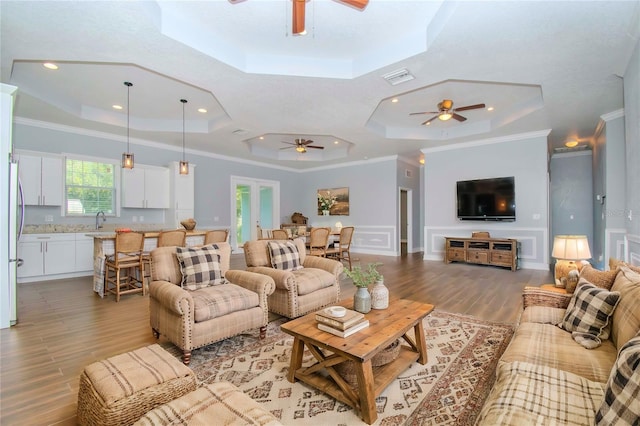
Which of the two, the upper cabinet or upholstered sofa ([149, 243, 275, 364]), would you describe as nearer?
upholstered sofa ([149, 243, 275, 364])

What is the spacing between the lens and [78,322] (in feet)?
10.5

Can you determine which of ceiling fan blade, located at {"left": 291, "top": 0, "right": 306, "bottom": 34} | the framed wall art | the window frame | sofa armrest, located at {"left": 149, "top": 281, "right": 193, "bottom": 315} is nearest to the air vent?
ceiling fan blade, located at {"left": 291, "top": 0, "right": 306, "bottom": 34}

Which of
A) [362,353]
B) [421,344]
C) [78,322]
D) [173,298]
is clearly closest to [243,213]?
[78,322]

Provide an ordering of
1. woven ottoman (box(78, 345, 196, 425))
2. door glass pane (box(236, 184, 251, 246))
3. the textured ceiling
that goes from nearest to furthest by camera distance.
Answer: woven ottoman (box(78, 345, 196, 425)) < the textured ceiling < door glass pane (box(236, 184, 251, 246))

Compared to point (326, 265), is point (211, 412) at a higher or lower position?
lower

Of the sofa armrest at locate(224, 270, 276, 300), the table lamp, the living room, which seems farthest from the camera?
the living room

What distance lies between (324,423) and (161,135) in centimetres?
650

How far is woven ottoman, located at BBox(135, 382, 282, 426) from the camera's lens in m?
1.15

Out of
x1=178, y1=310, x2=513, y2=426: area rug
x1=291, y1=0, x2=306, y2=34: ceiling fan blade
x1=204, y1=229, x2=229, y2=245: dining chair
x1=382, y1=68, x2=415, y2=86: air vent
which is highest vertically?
x1=382, y1=68, x2=415, y2=86: air vent

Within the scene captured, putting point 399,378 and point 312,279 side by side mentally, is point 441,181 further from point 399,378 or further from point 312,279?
point 399,378

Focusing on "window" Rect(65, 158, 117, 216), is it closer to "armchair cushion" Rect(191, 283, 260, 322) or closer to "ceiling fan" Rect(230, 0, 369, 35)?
"armchair cushion" Rect(191, 283, 260, 322)

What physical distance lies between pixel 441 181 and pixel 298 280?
219 inches

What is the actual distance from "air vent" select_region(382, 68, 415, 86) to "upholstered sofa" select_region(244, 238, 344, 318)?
2.42 meters

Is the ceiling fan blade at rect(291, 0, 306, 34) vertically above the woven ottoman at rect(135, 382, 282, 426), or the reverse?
the ceiling fan blade at rect(291, 0, 306, 34)
